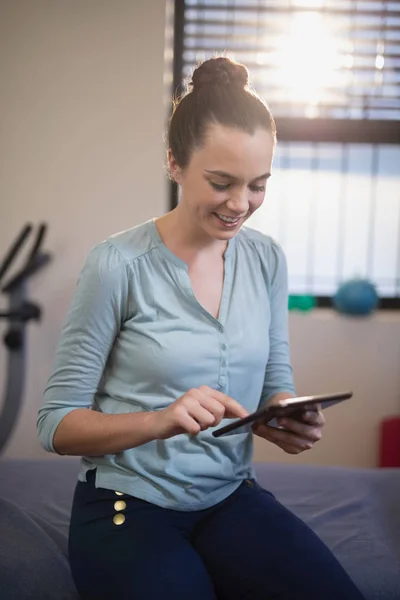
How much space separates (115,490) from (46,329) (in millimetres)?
1705

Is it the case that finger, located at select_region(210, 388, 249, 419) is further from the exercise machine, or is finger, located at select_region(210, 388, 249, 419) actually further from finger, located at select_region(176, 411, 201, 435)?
the exercise machine

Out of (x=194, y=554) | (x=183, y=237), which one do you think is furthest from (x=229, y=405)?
(x=183, y=237)

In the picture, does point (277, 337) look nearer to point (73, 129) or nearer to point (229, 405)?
point (229, 405)

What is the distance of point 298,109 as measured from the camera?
2.84 metres

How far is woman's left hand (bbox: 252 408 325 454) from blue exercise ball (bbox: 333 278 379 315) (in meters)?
1.53

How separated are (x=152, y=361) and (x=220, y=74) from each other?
53 cm

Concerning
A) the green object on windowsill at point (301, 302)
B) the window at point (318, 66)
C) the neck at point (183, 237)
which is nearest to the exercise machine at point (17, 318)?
the window at point (318, 66)

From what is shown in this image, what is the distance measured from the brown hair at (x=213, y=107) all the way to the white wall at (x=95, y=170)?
58.9 inches

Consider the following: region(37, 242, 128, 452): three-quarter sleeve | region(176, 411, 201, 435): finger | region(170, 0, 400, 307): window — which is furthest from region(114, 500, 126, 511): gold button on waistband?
region(170, 0, 400, 307): window

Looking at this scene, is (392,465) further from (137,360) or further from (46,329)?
(137,360)

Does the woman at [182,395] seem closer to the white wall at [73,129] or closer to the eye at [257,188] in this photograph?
the eye at [257,188]

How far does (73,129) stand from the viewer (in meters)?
2.77

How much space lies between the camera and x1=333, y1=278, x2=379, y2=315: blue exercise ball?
274 centimetres

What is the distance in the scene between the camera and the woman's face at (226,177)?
1203 millimetres
